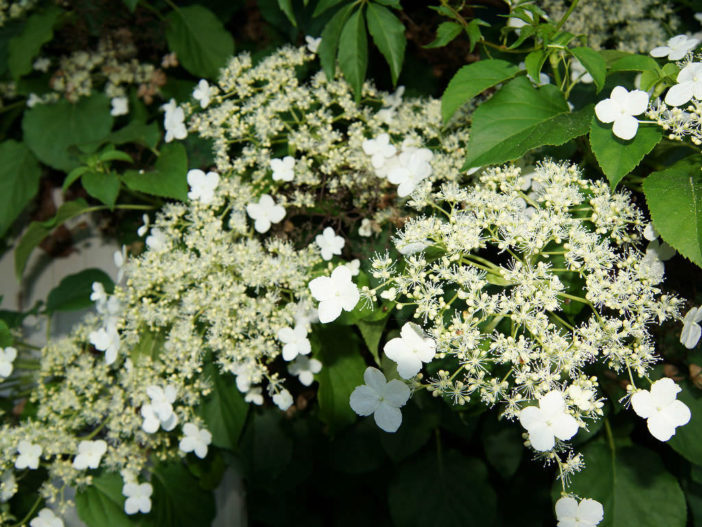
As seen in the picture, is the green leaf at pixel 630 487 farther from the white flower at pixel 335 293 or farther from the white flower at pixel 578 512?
the white flower at pixel 335 293

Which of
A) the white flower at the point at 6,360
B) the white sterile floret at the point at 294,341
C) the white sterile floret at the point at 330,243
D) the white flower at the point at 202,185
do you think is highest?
the white flower at the point at 202,185

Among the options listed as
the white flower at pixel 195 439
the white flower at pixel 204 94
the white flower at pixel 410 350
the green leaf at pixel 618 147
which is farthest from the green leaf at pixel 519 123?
the white flower at pixel 195 439

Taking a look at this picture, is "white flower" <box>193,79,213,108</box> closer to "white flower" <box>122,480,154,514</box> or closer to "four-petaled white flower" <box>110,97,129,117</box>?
"four-petaled white flower" <box>110,97,129,117</box>

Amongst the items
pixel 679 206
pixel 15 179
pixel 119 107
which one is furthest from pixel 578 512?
pixel 15 179

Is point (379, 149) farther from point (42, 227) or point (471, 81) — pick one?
point (42, 227)

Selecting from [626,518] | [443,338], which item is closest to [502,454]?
[626,518]

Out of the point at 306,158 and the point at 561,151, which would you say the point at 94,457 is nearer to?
the point at 306,158

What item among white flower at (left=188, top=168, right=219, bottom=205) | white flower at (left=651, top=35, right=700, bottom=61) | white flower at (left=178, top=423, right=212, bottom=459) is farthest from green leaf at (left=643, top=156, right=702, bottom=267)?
white flower at (left=178, top=423, right=212, bottom=459)
